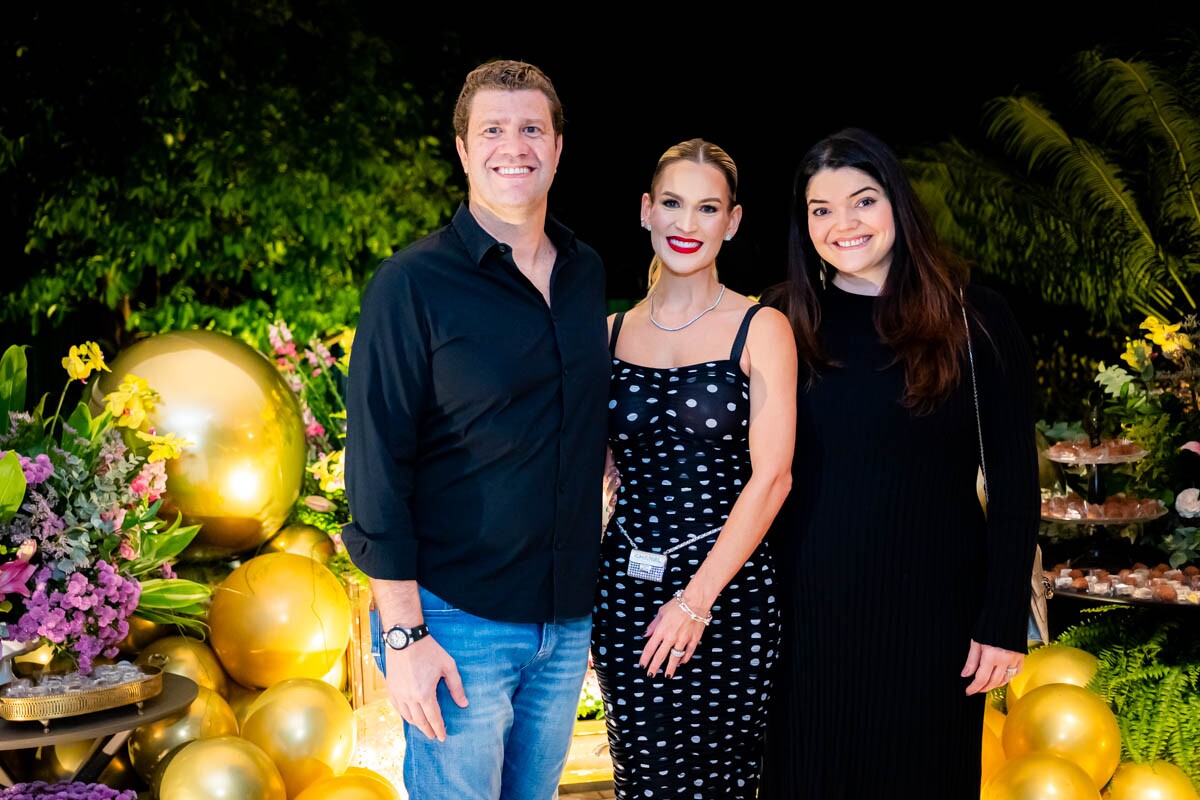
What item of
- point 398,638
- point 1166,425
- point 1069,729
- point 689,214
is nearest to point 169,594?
point 398,638

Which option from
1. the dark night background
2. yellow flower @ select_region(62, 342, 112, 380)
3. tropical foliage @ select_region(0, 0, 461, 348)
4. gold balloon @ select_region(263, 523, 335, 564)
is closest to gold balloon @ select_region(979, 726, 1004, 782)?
gold balloon @ select_region(263, 523, 335, 564)

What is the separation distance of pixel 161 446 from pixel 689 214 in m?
1.57

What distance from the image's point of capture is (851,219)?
7.69 ft

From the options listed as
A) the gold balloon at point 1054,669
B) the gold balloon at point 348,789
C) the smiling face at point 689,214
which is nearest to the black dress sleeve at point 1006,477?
the smiling face at point 689,214

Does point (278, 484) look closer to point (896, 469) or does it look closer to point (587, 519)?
point (587, 519)

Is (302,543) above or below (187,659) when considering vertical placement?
above

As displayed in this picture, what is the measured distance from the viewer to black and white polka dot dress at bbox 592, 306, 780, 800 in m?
2.26

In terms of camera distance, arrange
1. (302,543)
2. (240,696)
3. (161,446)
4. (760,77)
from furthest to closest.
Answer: (760,77), (302,543), (240,696), (161,446)

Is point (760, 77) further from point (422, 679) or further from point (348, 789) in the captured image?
point (422, 679)

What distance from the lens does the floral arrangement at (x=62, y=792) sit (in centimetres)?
259

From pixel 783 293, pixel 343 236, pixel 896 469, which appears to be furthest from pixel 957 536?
pixel 343 236

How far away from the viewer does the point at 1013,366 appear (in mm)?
2311

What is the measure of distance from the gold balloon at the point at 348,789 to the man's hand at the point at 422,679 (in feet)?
2.82

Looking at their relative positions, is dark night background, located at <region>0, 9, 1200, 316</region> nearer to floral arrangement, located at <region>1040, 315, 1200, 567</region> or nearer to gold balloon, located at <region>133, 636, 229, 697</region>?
floral arrangement, located at <region>1040, 315, 1200, 567</region>
